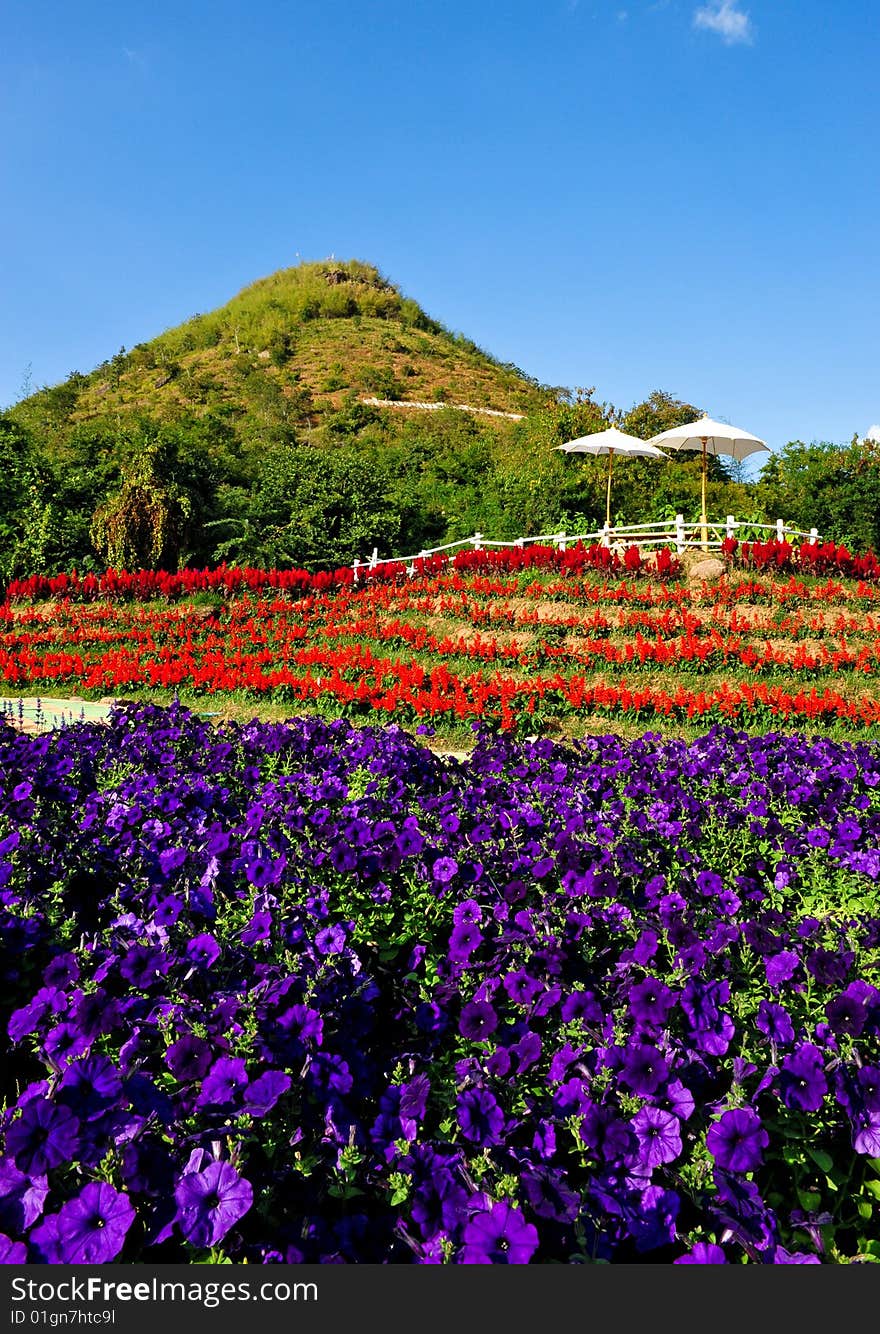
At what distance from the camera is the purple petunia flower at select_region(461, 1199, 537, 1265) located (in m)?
1.38

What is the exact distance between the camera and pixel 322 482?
68.1 feet

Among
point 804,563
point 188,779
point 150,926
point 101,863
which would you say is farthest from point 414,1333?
point 804,563

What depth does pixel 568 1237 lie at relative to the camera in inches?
64.9

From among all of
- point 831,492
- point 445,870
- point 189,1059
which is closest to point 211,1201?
point 189,1059

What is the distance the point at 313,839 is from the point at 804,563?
1069cm

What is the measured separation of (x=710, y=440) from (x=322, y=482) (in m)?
9.41

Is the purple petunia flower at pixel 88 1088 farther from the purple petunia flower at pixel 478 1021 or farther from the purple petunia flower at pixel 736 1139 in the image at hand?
the purple petunia flower at pixel 736 1139

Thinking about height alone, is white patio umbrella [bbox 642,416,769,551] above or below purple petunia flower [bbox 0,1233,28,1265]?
above

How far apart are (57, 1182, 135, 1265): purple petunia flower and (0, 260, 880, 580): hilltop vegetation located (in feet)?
57.7

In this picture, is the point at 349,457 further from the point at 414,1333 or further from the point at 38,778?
the point at 414,1333

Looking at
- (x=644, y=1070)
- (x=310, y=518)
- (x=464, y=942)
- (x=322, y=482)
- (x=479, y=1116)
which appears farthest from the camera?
(x=322, y=482)

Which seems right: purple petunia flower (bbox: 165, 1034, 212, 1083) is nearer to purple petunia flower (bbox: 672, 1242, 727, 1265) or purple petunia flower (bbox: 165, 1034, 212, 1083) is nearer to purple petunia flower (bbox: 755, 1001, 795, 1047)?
purple petunia flower (bbox: 672, 1242, 727, 1265)

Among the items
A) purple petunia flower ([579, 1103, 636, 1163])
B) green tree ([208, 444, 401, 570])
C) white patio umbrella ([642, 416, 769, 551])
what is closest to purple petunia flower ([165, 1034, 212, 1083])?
purple petunia flower ([579, 1103, 636, 1163])

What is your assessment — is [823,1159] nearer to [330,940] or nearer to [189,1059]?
[330,940]
